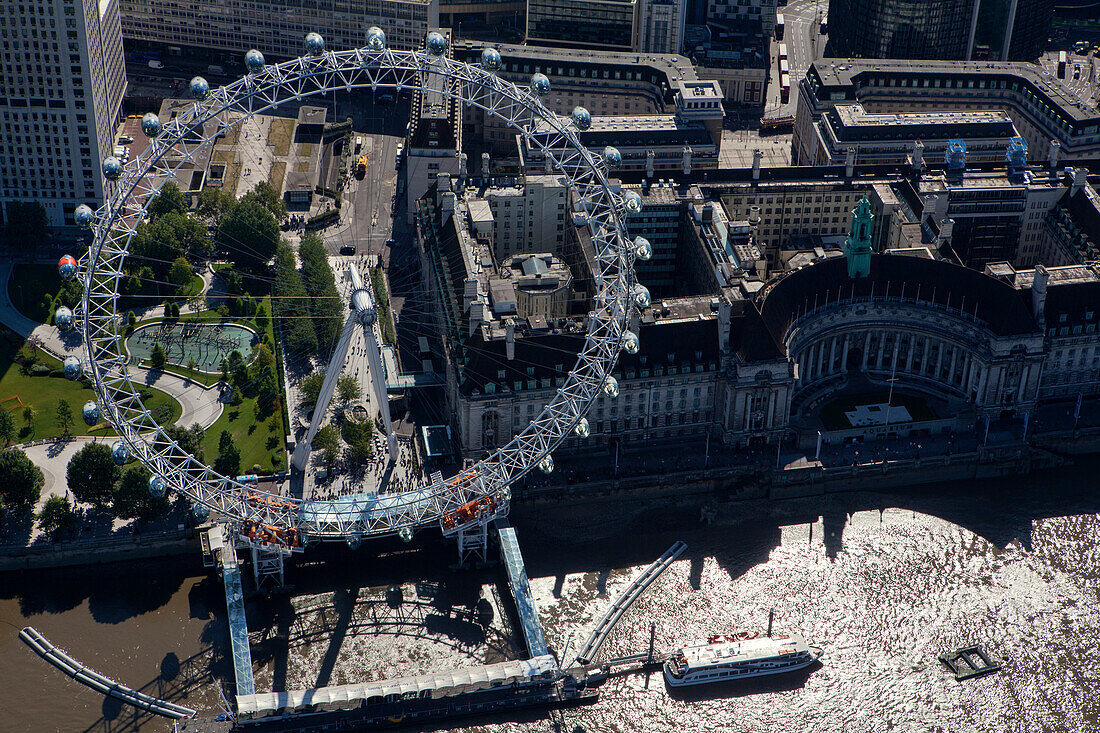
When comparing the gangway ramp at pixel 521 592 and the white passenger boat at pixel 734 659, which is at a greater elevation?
the gangway ramp at pixel 521 592

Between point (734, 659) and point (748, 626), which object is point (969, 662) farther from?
point (734, 659)

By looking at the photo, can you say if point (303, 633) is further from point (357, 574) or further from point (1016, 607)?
point (1016, 607)

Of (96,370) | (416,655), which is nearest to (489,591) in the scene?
(416,655)

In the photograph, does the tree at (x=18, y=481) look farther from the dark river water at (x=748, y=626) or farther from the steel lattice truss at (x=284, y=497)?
the steel lattice truss at (x=284, y=497)

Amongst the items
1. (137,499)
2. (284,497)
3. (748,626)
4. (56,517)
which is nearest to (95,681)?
(56,517)

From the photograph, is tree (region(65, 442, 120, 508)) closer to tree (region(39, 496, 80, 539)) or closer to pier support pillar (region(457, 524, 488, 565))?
tree (region(39, 496, 80, 539))

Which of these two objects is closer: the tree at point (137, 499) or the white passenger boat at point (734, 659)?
the white passenger boat at point (734, 659)

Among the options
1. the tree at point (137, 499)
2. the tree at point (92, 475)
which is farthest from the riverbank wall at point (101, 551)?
the tree at point (92, 475)
